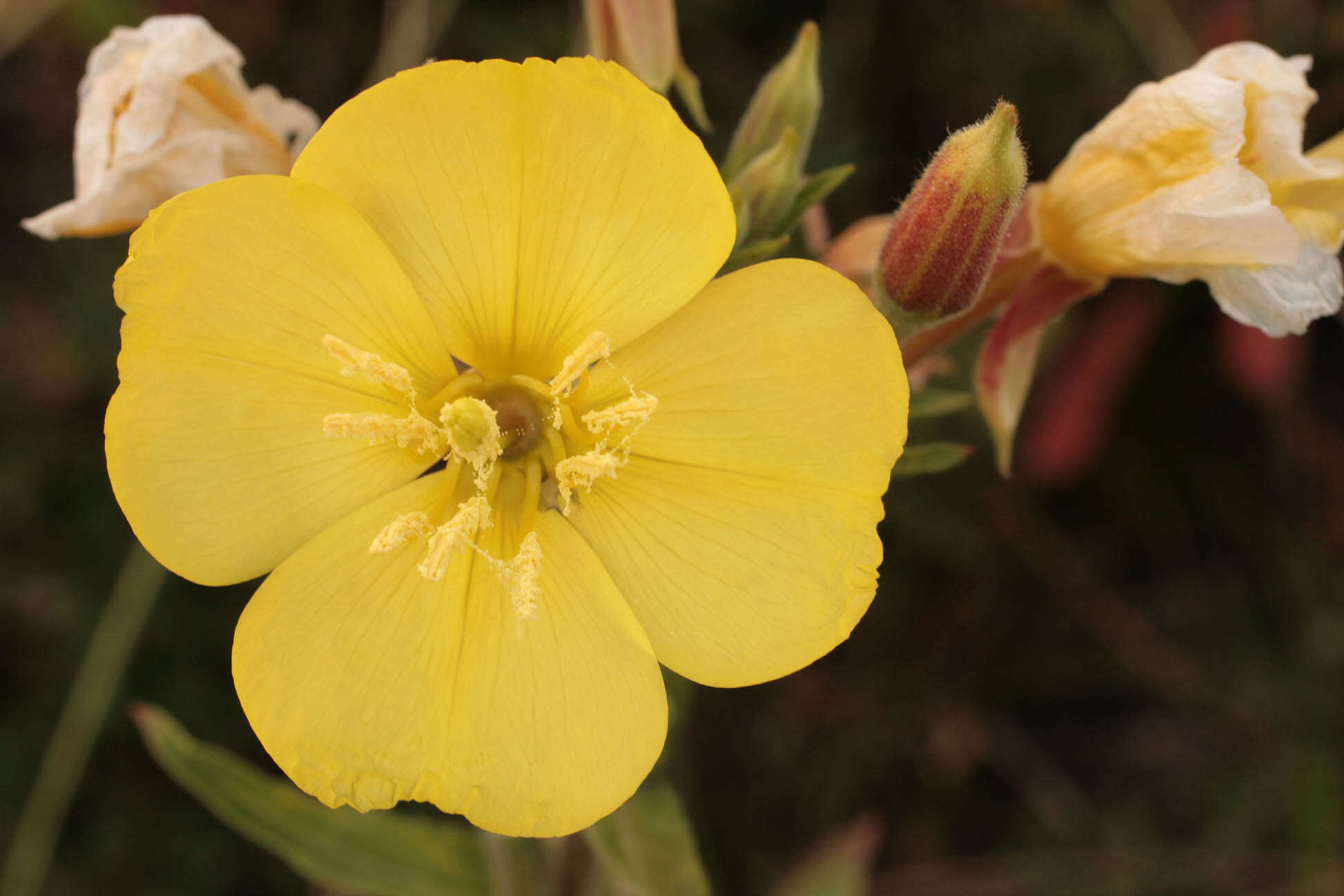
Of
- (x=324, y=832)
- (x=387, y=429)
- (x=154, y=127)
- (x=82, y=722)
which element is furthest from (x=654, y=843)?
(x=82, y=722)

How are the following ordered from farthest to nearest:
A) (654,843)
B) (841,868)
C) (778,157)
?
(841,868)
(654,843)
(778,157)

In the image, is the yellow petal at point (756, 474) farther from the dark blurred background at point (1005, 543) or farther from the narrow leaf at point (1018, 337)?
the dark blurred background at point (1005, 543)

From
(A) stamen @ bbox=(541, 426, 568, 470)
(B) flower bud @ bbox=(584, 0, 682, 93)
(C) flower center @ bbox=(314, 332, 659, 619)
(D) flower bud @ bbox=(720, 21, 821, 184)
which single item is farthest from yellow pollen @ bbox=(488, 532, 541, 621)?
(B) flower bud @ bbox=(584, 0, 682, 93)

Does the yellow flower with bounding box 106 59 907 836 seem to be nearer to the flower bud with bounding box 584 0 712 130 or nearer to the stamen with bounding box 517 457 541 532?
the stamen with bounding box 517 457 541 532

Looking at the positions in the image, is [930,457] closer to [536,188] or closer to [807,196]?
[807,196]

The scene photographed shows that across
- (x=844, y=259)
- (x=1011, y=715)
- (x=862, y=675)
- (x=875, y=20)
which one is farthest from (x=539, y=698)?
(x=875, y=20)

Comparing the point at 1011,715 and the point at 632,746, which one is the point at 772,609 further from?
the point at 1011,715
